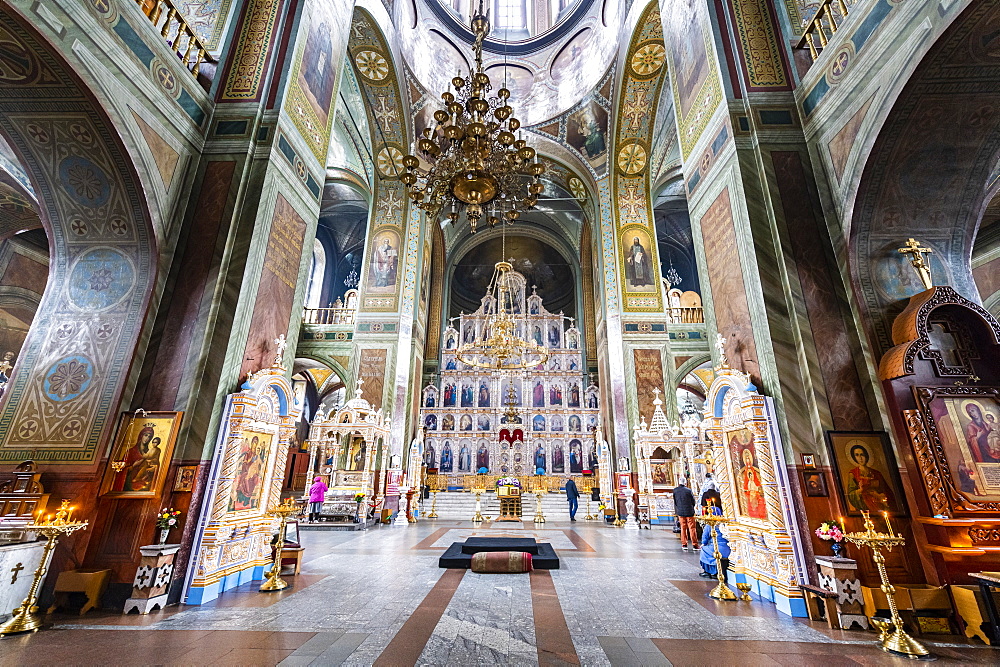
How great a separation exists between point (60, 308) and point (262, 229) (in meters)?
2.15

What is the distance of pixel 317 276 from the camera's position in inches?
724

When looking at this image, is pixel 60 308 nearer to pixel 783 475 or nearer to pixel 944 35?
pixel 783 475

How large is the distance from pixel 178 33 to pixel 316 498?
8936 millimetres

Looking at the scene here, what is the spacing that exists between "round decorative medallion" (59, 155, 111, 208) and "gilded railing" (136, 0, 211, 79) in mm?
1688

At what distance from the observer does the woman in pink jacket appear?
32.7 feet

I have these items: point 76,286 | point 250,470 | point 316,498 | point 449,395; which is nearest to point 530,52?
point 449,395

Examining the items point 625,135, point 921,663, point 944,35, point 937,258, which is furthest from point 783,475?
point 625,135

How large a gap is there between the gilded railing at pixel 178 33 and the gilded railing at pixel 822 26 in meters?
7.42

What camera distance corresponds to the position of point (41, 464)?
13.1 feet

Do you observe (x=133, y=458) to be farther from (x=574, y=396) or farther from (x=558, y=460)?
(x=574, y=396)

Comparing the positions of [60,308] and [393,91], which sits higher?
[393,91]

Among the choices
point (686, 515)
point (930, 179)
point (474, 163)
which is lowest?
point (686, 515)

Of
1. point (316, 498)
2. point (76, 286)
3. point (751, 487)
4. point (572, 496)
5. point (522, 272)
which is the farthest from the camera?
point (522, 272)

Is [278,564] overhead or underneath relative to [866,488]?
underneath
